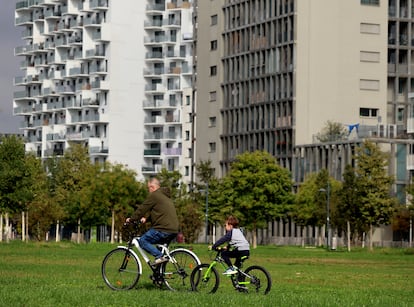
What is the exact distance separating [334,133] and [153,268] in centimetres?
12043

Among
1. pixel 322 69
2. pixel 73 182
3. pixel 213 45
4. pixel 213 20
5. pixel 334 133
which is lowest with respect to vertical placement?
pixel 73 182

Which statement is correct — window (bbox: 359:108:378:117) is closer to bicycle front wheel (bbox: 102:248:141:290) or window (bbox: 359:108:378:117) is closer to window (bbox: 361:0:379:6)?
window (bbox: 361:0:379:6)

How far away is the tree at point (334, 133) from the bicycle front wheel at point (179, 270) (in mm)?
118621

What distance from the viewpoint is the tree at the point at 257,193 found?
421ft

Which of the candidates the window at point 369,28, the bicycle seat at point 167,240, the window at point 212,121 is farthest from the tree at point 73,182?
the bicycle seat at point 167,240

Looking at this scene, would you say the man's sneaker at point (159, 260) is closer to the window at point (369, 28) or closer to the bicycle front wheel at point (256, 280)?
the bicycle front wheel at point (256, 280)

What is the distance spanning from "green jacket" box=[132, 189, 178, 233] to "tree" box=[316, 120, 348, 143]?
4659 inches

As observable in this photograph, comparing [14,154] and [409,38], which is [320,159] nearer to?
[409,38]

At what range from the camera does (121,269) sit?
100 ft

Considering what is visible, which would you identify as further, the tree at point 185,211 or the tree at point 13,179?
the tree at point 185,211

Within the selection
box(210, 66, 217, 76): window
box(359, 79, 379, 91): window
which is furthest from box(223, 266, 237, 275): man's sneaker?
box(210, 66, 217, 76): window

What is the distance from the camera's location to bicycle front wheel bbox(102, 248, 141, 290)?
1192 inches

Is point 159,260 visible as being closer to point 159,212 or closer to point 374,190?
point 159,212

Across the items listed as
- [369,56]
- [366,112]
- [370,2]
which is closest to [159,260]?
[366,112]
